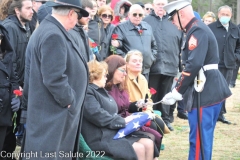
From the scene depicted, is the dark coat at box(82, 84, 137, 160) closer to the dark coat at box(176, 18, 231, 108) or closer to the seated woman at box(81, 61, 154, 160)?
the seated woman at box(81, 61, 154, 160)

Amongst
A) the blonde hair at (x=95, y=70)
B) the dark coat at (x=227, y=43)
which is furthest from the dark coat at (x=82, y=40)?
the dark coat at (x=227, y=43)

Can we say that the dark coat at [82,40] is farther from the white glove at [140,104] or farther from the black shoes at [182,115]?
the black shoes at [182,115]

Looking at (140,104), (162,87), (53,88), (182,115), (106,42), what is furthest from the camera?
(182,115)

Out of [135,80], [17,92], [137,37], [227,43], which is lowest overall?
[227,43]

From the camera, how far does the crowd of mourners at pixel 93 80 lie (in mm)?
4102

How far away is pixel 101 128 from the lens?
16.5 feet

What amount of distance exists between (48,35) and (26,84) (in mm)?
955

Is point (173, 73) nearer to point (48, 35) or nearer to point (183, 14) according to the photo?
point (183, 14)

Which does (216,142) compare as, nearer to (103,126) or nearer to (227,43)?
(227,43)

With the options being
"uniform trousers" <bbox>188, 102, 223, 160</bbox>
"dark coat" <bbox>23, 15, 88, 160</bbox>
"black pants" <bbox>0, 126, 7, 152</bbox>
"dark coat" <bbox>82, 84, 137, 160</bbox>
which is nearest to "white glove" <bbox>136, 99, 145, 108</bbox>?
"uniform trousers" <bbox>188, 102, 223, 160</bbox>

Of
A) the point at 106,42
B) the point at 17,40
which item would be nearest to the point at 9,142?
the point at 17,40

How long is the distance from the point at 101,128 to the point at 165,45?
3779 mm

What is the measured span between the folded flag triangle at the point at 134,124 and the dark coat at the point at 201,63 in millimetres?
543

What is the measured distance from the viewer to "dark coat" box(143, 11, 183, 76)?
8.45 metres
